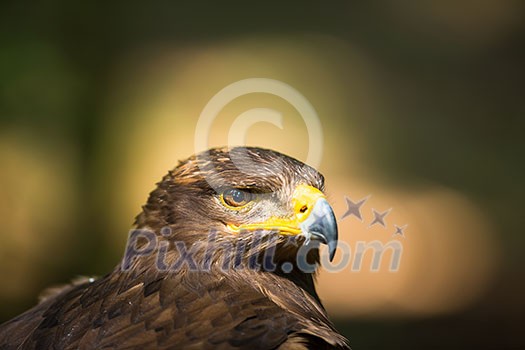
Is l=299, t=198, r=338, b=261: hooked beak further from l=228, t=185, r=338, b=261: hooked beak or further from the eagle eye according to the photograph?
the eagle eye

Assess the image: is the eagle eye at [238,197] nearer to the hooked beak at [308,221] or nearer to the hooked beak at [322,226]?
the hooked beak at [308,221]

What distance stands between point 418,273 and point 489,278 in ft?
2.05

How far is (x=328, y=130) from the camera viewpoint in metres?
6.75

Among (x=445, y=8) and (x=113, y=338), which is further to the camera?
(x=445, y=8)

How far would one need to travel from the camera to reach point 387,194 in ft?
21.2

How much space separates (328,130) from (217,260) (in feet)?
14.1

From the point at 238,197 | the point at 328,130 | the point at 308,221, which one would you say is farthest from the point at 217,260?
the point at 328,130

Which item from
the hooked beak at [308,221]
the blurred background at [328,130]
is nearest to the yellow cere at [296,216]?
the hooked beak at [308,221]

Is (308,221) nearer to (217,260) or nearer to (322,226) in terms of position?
(322,226)

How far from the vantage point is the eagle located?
2.33 m

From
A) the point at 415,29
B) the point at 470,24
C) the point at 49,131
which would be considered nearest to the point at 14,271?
the point at 49,131

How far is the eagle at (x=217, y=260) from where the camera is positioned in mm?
2326

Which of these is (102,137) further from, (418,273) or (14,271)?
(418,273)

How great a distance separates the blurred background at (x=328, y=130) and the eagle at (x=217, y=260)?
3.16 metres
